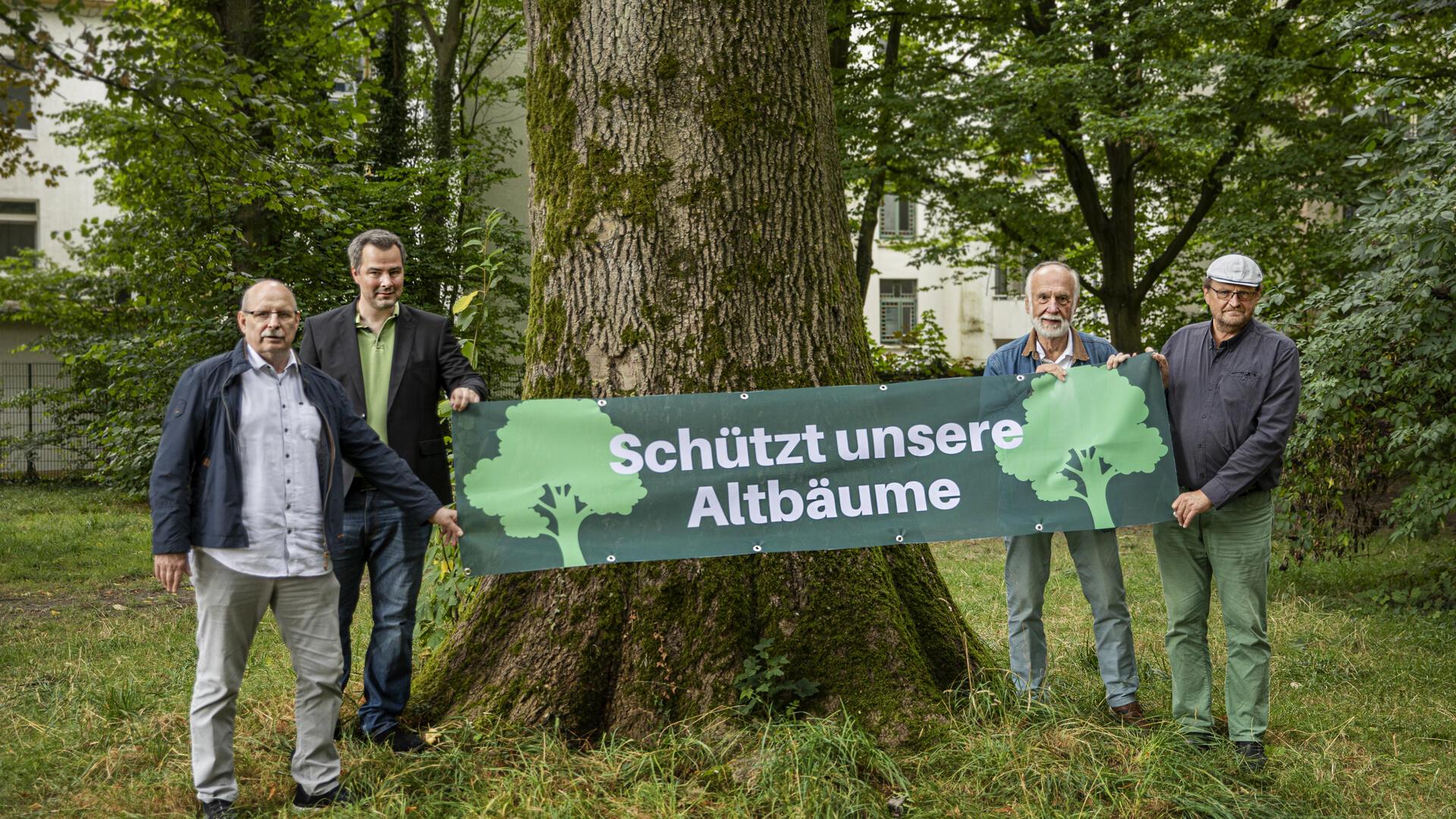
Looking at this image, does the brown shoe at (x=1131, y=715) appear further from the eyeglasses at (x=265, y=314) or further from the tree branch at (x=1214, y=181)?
the tree branch at (x=1214, y=181)

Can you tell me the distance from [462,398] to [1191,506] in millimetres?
2852

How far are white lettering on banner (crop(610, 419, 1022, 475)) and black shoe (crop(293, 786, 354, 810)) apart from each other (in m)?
1.49

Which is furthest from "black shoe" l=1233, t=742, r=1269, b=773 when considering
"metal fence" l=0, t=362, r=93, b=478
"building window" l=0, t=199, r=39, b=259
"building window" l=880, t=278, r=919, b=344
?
"building window" l=880, t=278, r=919, b=344

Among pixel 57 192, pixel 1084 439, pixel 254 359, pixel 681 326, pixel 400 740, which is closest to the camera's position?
pixel 254 359

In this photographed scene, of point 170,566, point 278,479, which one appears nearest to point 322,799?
point 170,566

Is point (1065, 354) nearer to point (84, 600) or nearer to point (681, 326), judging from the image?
point (681, 326)

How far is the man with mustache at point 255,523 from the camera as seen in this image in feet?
12.0

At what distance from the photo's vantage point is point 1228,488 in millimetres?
4297

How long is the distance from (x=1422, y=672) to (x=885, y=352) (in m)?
14.8

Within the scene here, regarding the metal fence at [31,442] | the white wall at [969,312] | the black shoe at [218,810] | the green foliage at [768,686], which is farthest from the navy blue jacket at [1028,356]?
the white wall at [969,312]

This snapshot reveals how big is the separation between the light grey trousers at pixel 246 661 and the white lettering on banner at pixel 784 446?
1209mm

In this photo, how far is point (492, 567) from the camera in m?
4.29

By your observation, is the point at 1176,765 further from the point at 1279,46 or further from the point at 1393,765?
the point at 1279,46

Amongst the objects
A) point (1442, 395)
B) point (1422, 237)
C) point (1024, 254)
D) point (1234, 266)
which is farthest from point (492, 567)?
point (1024, 254)
